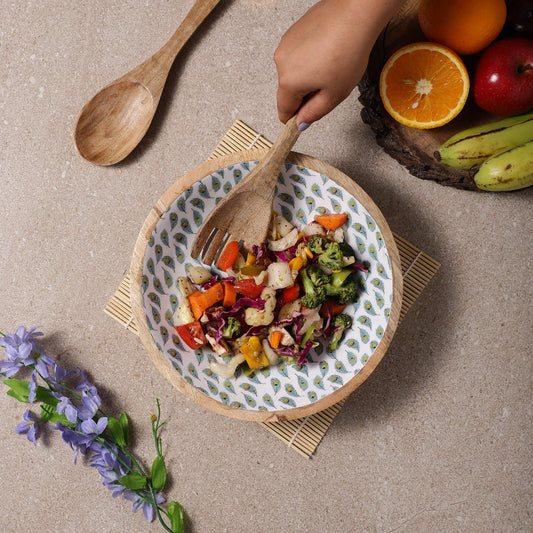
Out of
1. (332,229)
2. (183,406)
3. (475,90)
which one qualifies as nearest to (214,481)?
(183,406)

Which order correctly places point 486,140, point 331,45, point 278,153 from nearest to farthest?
1. point 331,45
2. point 278,153
3. point 486,140

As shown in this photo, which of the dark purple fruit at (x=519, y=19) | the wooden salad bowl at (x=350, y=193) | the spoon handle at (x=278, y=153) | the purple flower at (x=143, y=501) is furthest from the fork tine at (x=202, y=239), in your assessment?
the dark purple fruit at (x=519, y=19)

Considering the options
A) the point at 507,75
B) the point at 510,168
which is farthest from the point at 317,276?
the point at 507,75

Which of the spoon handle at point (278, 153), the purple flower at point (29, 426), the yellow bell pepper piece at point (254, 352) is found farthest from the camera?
the purple flower at point (29, 426)

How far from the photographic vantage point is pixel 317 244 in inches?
73.9

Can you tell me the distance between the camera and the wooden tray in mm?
1975

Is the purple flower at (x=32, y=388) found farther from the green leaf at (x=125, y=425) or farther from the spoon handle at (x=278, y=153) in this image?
the spoon handle at (x=278, y=153)

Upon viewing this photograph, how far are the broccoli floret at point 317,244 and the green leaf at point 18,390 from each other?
55.6 inches

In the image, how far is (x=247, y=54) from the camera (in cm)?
229

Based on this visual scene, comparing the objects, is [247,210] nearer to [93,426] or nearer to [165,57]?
[165,57]

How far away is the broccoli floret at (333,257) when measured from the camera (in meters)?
1.85

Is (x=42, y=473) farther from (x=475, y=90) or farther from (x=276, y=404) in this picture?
(x=475, y=90)

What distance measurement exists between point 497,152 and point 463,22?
0.50m

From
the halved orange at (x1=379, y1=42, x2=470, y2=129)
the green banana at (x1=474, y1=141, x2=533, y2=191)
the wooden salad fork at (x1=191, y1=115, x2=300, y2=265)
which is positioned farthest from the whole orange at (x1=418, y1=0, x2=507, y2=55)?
the wooden salad fork at (x1=191, y1=115, x2=300, y2=265)
